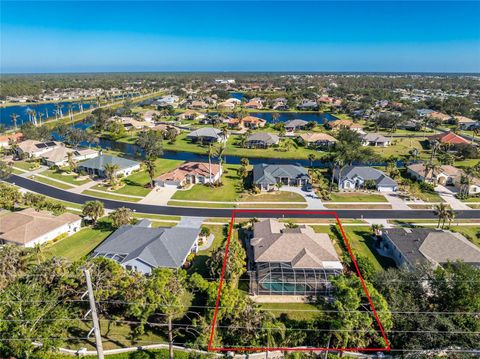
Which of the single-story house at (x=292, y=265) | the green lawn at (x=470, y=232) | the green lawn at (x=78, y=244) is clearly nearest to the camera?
the single-story house at (x=292, y=265)

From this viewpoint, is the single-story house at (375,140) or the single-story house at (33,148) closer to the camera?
the single-story house at (33,148)

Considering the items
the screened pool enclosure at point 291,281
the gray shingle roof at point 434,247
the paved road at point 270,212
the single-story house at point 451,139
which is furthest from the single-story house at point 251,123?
the screened pool enclosure at point 291,281

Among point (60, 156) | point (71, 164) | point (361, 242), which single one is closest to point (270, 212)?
point (361, 242)

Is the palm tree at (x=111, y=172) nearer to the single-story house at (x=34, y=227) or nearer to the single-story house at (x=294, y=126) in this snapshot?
the single-story house at (x=34, y=227)

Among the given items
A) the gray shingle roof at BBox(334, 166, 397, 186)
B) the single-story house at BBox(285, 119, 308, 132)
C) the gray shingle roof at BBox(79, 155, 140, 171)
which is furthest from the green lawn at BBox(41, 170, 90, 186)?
the single-story house at BBox(285, 119, 308, 132)

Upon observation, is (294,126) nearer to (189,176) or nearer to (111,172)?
(189,176)

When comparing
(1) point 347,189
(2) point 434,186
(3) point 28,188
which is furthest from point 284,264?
(3) point 28,188

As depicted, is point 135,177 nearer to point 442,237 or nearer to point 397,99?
point 442,237
